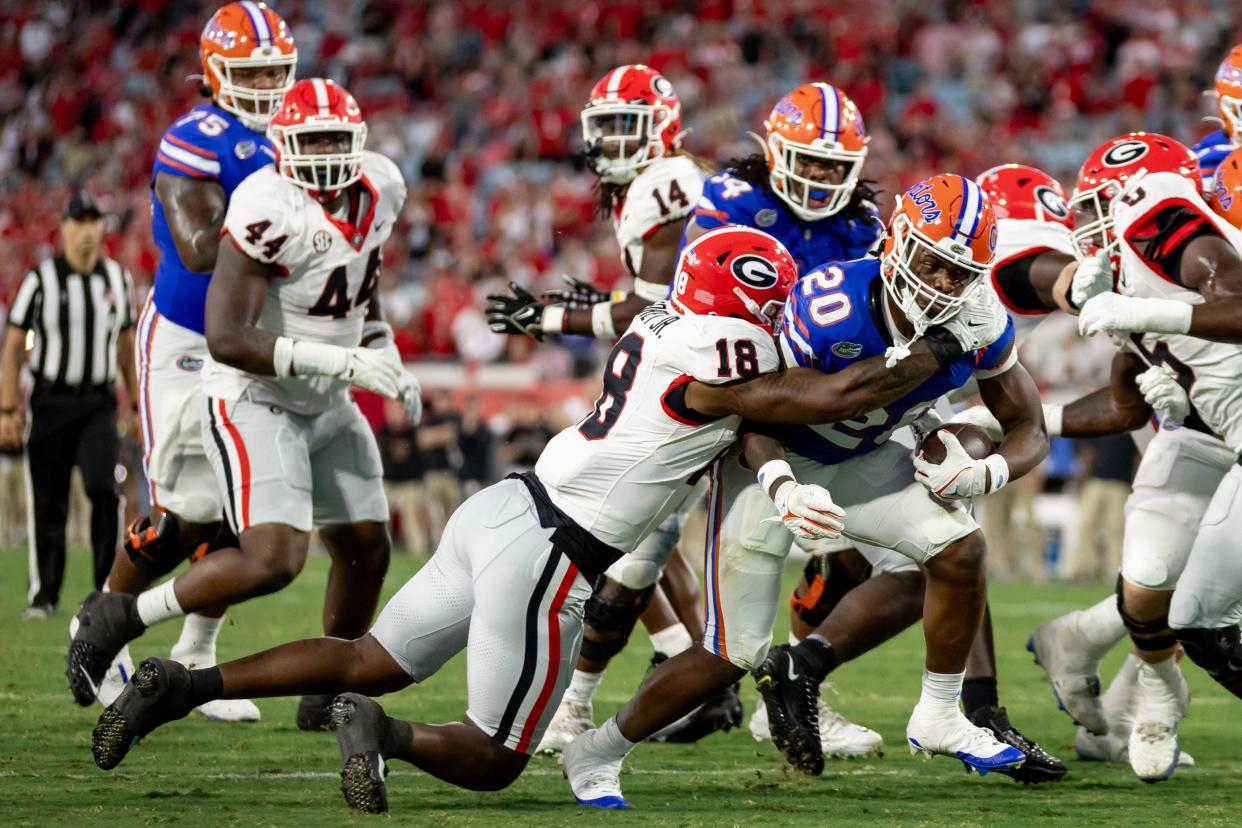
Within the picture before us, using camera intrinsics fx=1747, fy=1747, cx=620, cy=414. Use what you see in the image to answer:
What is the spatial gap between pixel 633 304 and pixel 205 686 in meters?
2.10

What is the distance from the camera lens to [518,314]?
5.91 metres

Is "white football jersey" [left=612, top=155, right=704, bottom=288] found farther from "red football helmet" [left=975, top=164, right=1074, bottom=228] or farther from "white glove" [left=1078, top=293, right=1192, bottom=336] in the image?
"white glove" [left=1078, top=293, right=1192, bottom=336]

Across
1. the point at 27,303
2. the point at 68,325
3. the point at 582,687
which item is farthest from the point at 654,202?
the point at 27,303

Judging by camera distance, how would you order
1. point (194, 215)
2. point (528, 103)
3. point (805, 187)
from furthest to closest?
point (528, 103), point (194, 215), point (805, 187)

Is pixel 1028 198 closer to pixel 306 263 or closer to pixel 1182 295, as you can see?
pixel 1182 295

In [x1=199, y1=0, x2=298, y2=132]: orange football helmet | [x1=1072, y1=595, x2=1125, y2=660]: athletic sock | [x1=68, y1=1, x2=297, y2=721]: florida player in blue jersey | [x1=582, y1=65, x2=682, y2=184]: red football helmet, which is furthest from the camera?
[x1=582, y1=65, x2=682, y2=184]: red football helmet

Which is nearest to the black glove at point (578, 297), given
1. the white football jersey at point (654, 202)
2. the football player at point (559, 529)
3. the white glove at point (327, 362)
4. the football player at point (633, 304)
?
the football player at point (633, 304)

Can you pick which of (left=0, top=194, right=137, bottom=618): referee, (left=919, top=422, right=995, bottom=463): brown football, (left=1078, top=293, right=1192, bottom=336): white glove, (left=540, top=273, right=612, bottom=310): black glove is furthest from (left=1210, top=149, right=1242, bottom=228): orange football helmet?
(left=0, top=194, right=137, bottom=618): referee

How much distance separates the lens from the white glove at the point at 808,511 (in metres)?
4.09

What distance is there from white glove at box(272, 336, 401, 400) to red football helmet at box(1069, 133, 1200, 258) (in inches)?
85.3

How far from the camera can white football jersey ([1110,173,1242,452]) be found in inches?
189

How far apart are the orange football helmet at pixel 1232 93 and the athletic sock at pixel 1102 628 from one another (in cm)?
195

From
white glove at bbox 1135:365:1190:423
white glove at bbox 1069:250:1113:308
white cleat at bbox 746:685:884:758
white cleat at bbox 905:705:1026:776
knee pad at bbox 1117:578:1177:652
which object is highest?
white glove at bbox 1069:250:1113:308

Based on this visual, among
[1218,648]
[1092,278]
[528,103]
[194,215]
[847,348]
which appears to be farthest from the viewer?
[528,103]
